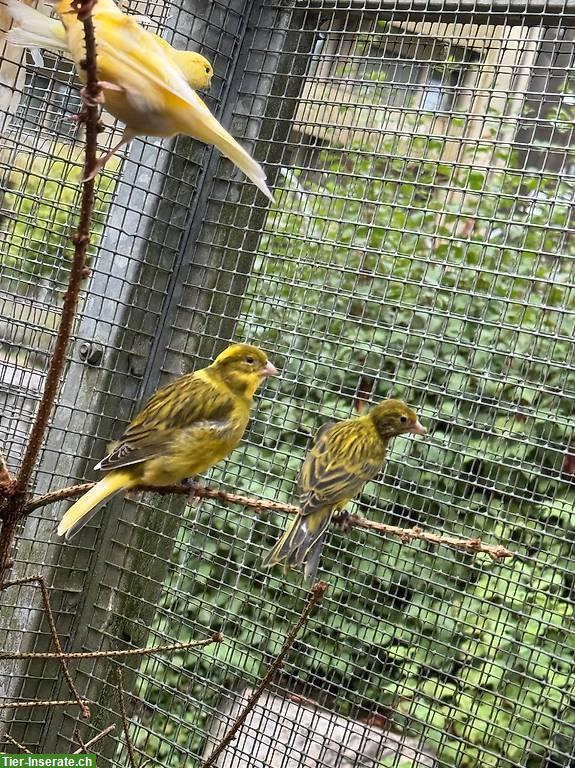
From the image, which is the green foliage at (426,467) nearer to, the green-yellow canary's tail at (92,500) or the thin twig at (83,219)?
the green-yellow canary's tail at (92,500)

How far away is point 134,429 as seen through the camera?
219 centimetres

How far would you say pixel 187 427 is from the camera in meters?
2.23

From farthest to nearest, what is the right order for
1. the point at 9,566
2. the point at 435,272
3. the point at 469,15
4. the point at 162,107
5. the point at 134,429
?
the point at 435,272
the point at 469,15
the point at 134,429
the point at 162,107
the point at 9,566

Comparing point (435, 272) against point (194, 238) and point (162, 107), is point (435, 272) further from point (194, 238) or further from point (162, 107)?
point (162, 107)

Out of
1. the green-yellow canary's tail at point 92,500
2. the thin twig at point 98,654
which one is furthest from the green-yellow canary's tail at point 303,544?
the thin twig at point 98,654

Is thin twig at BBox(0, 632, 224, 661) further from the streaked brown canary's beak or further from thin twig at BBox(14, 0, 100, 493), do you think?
the streaked brown canary's beak

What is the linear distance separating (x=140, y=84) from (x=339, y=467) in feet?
4.41

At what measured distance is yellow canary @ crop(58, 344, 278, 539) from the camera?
6.97ft

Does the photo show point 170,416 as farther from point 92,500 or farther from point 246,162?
point 246,162

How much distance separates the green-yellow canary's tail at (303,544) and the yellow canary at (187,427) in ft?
1.00

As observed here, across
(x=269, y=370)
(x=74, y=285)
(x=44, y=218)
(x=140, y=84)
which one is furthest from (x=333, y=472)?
(x=74, y=285)

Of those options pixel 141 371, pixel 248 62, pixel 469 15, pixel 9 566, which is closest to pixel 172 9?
pixel 248 62

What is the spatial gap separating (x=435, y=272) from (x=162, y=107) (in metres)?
2.86

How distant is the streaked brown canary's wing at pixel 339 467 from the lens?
2438 mm
